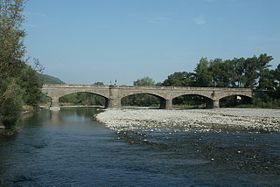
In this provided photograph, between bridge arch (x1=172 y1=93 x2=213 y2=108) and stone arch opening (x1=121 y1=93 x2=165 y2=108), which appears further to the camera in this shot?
stone arch opening (x1=121 y1=93 x2=165 y2=108)

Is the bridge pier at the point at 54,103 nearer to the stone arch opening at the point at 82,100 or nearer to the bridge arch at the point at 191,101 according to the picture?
the bridge arch at the point at 191,101

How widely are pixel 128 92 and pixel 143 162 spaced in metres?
98.5

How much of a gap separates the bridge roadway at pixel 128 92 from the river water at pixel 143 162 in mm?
81927

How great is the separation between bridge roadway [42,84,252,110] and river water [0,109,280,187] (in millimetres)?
81927

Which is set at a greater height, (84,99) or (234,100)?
(84,99)

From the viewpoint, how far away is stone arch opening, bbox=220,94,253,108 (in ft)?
433

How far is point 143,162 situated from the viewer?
21922 mm

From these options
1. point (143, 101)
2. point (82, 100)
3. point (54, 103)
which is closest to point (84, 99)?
point (82, 100)

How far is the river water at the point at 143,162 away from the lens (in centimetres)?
1769

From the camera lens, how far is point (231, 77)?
144 meters

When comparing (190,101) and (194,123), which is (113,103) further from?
(194,123)

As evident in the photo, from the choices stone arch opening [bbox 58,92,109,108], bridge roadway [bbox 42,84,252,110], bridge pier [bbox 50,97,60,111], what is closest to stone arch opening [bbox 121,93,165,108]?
stone arch opening [bbox 58,92,109,108]

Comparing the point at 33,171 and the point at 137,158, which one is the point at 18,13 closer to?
the point at 33,171

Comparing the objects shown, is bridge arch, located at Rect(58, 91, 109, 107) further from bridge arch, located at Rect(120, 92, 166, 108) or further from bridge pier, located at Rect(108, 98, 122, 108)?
bridge pier, located at Rect(108, 98, 122, 108)
